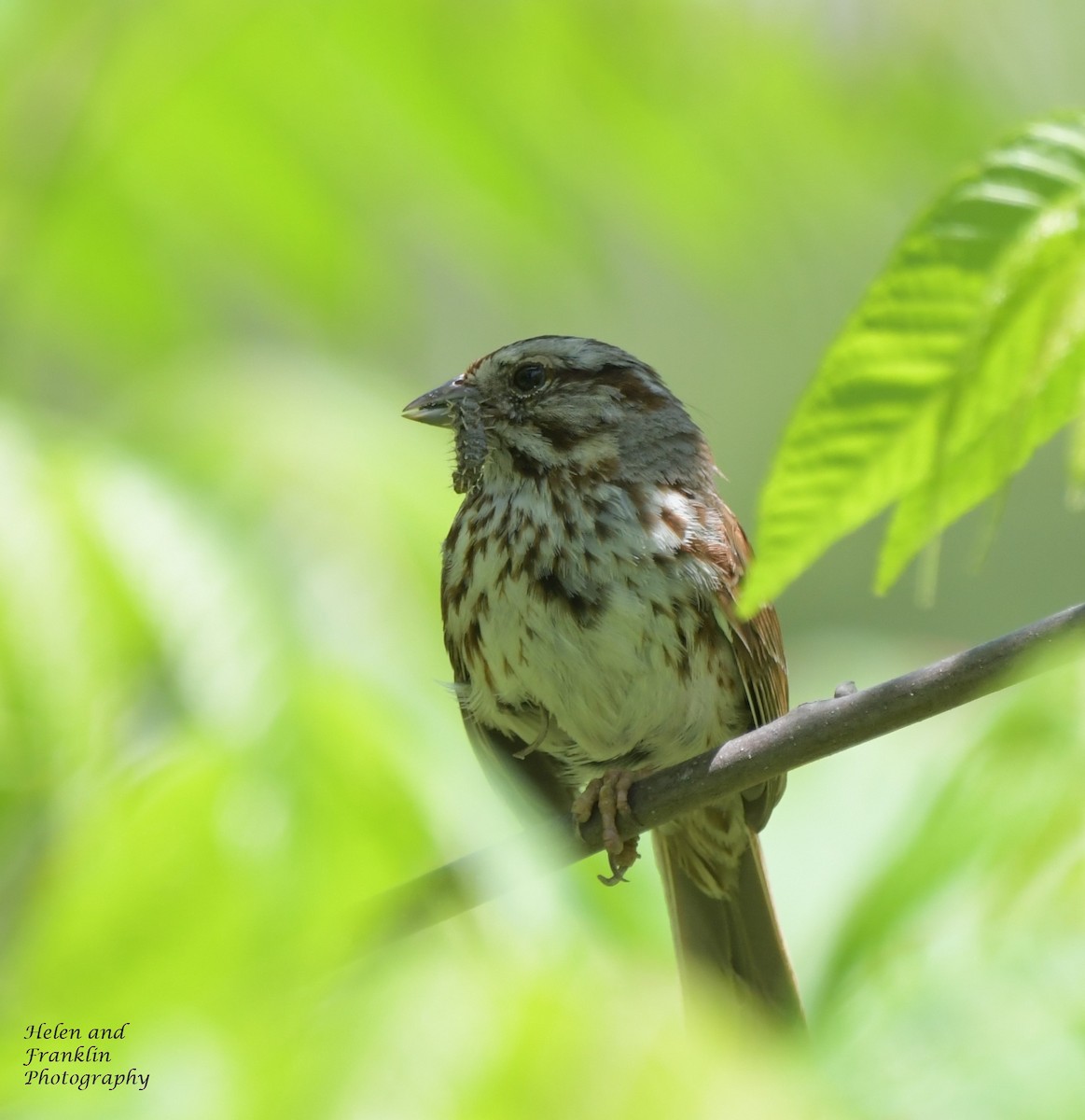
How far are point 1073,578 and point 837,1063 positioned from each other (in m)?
7.15

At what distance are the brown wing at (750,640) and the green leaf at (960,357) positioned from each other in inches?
74.6

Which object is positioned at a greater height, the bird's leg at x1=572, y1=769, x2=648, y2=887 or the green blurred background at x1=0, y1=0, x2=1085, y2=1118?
the green blurred background at x1=0, y1=0, x2=1085, y2=1118

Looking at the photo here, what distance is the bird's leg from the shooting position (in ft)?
10.4

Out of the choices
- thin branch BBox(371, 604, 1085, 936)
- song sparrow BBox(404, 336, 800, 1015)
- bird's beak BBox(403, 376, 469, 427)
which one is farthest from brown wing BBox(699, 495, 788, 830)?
thin branch BBox(371, 604, 1085, 936)

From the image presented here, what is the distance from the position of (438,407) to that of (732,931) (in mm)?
1433

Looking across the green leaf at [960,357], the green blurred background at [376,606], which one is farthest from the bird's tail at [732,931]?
the green leaf at [960,357]

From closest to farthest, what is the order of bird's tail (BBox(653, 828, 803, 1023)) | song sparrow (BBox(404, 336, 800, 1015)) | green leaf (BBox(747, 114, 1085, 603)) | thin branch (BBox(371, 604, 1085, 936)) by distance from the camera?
green leaf (BBox(747, 114, 1085, 603)) → thin branch (BBox(371, 604, 1085, 936)) → song sparrow (BBox(404, 336, 800, 1015)) → bird's tail (BBox(653, 828, 803, 1023))

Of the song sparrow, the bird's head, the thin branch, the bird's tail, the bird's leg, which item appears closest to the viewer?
the thin branch

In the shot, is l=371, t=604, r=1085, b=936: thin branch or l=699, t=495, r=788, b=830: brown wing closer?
l=371, t=604, r=1085, b=936: thin branch

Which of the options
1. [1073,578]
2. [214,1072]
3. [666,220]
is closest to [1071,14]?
[666,220]

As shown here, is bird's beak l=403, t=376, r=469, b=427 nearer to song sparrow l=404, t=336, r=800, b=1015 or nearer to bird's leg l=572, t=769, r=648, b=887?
song sparrow l=404, t=336, r=800, b=1015

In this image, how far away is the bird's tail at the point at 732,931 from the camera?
3781 mm

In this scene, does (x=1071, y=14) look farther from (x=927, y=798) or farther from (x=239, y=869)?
(x=239, y=869)

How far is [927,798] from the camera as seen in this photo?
10.6 feet
